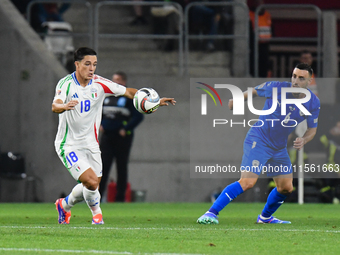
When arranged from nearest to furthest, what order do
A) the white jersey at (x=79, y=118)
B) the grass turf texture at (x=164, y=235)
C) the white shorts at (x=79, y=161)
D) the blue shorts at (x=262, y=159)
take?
the grass turf texture at (x=164, y=235) → the white shorts at (x=79, y=161) → the white jersey at (x=79, y=118) → the blue shorts at (x=262, y=159)

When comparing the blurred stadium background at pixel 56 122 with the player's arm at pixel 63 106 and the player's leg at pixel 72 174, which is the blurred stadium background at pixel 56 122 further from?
the player's arm at pixel 63 106

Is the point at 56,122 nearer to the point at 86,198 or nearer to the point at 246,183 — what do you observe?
the point at 86,198

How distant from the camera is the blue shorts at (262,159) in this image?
8.58 m

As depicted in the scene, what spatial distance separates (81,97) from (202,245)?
9.03ft

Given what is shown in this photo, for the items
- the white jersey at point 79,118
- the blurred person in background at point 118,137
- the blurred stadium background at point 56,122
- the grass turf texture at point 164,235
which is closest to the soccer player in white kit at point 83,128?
the white jersey at point 79,118

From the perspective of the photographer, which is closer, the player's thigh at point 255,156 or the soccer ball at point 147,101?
the soccer ball at point 147,101

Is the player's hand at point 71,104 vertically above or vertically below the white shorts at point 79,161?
above

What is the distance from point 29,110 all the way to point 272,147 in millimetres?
7290

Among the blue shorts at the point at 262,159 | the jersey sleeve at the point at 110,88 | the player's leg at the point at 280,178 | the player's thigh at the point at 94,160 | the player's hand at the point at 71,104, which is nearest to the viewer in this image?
the player's hand at the point at 71,104

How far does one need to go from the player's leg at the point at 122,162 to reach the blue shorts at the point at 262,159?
500cm

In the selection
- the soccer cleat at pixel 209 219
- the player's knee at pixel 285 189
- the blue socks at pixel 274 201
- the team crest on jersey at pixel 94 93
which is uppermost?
the team crest on jersey at pixel 94 93

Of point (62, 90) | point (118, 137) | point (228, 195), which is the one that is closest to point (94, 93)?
point (62, 90)

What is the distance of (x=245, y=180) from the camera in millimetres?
8531

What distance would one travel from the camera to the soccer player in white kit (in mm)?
8203
